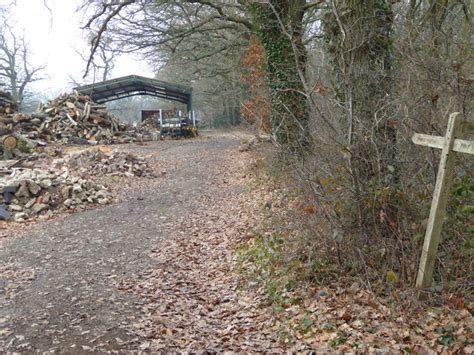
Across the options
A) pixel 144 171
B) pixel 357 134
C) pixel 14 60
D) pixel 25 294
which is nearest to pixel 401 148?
pixel 357 134

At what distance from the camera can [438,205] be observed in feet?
11.6

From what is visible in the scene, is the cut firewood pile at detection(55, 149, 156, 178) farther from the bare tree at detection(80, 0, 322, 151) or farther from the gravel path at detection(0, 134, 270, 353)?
the bare tree at detection(80, 0, 322, 151)

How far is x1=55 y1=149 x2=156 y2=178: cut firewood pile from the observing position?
12.5 metres

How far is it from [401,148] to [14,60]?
46.7 metres

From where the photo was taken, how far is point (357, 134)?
172 inches

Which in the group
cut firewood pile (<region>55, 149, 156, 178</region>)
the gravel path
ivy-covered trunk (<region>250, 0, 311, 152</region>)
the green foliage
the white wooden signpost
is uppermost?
ivy-covered trunk (<region>250, 0, 311, 152</region>)

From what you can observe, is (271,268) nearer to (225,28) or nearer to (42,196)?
(42,196)

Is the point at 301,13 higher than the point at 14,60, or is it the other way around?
the point at 14,60

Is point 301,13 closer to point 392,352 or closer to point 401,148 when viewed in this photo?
point 401,148

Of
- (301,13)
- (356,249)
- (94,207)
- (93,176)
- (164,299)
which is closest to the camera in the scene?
(356,249)

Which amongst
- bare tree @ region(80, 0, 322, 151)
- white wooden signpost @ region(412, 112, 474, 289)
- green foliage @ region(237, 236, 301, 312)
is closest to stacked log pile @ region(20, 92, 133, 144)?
bare tree @ region(80, 0, 322, 151)

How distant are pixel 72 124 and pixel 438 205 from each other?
2049 cm

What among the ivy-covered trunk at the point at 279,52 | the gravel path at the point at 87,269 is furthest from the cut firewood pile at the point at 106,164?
the ivy-covered trunk at the point at 279,52

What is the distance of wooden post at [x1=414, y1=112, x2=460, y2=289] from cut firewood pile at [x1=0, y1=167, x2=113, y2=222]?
25.5ft
